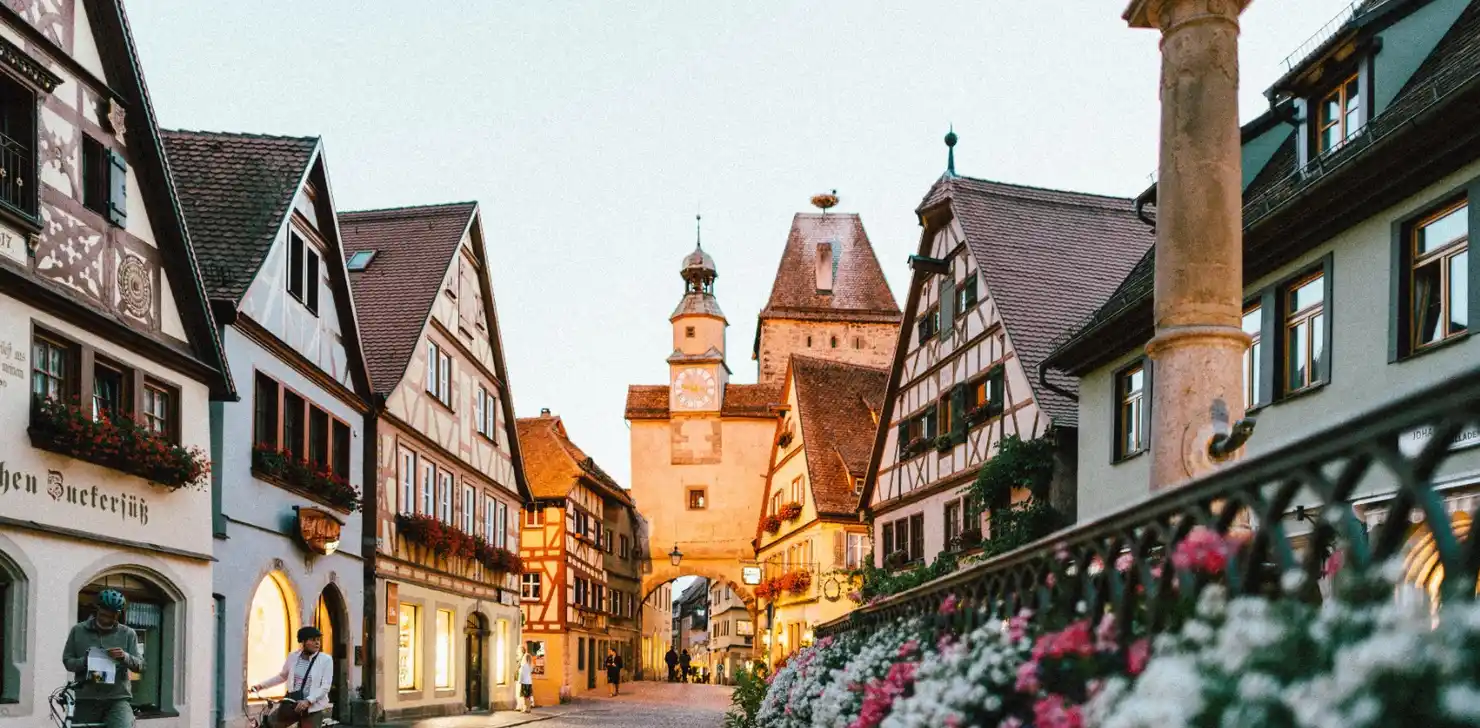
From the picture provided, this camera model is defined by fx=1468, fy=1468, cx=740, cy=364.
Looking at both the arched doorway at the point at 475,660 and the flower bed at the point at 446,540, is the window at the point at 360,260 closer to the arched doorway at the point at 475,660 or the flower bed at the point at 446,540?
the flower bed at the point at 446,540

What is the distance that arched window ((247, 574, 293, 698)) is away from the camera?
18.8 meters

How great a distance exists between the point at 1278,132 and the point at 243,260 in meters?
12.5

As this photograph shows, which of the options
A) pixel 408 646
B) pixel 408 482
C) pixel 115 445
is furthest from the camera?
pixel 408 646

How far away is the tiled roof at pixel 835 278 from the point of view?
7331cm

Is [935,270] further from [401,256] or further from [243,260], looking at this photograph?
[243,260]

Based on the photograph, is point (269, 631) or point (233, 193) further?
point (269, 631)

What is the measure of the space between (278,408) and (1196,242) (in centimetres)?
1426

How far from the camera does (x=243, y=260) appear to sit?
17.6 m

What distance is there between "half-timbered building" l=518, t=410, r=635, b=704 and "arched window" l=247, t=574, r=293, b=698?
2059 centimetres

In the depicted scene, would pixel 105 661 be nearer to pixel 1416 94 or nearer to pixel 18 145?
pixel 18 145

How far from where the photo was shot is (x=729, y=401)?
198 feet

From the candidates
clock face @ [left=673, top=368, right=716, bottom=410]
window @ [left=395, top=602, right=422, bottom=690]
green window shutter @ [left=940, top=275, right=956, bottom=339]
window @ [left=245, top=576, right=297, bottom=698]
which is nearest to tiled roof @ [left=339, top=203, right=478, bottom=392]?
window @ [left=395, top=602, right=422, bottom=690]

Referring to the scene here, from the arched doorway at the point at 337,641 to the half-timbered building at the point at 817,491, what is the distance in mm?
17096

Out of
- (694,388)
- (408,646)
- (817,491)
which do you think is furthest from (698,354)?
(408,646)
